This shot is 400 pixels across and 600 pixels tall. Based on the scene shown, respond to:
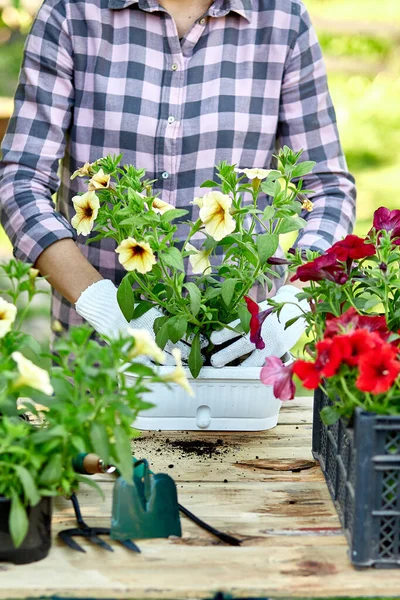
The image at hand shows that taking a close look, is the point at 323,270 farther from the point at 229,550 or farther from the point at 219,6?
the point at 219,6

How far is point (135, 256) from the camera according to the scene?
1134mm

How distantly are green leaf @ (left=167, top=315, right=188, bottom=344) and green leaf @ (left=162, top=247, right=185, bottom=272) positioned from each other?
0.27 ft

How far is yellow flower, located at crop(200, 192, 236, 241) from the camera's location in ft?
3.70

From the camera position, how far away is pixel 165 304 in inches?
49.1

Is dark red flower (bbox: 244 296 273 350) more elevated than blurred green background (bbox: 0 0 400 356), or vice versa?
blurred green background (bbox: 0 0 400 356)

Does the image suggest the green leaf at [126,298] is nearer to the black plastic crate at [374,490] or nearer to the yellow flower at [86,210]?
the yellow flower at [86,210]

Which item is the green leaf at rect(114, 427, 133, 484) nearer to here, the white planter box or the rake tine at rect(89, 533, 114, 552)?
the rake tine at rect(89, 533, 114, 552)

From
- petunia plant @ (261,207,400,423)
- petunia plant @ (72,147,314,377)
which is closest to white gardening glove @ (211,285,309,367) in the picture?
petunia plant @ (72,147,314,377)

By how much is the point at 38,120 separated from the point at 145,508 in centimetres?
93

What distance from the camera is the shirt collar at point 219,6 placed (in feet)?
5.28

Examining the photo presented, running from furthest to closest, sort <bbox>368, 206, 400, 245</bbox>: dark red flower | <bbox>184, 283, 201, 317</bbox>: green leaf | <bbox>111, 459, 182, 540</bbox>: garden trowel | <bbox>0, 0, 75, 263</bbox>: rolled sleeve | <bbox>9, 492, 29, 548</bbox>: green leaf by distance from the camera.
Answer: <bbox>0, 0, 75, 263</bbox>: rolled sleeve → <bbox>184, 283, 201, 317</bbox>: green leaf → <bbox>368, 206, 400, 245</bbox>: dark red flower → <bbox>111, 459, 182, 540</bbox>: garden trowel → <bbox>9, 492, 29, 548</bbox>: green leaf

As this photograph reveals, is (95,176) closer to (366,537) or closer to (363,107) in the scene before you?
(366,537)

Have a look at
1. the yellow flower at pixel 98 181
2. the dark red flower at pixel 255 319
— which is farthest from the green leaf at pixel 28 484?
the yellow flower at pixel 98 181

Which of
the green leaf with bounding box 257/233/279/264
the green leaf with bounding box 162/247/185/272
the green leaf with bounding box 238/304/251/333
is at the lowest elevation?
the green leaf with bounding box 238/304/251/333
